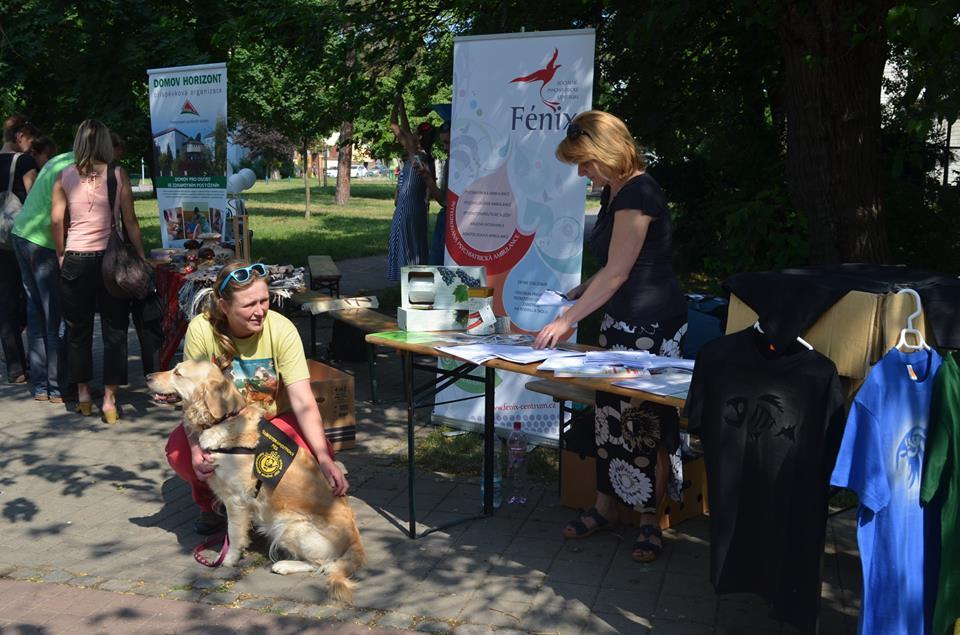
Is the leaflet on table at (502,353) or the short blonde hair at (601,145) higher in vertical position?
the short blonde hair at (601,145)

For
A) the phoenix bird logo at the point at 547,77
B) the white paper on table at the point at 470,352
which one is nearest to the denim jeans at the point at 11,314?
the phoenix bird logo at the point at 547,77

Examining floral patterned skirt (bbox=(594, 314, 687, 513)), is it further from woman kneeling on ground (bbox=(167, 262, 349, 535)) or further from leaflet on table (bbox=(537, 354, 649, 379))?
woman kneeling on ground (bbox=(167, 262, 349, 535))

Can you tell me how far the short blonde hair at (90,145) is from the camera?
6340mm

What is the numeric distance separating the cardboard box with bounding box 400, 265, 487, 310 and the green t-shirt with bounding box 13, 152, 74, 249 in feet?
11.1

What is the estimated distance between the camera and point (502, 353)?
13.6ft

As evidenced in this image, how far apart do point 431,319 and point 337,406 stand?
170cm

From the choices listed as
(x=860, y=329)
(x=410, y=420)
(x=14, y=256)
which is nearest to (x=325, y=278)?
(x=14, y=256)

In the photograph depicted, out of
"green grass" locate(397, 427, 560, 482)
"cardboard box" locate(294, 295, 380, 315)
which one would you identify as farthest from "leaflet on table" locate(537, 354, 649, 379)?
"cardboard box" locate(294, 295, 380, 315)

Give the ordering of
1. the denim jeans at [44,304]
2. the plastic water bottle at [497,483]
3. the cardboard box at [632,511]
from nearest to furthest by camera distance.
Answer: the cardboard box at [632,511] < the plastic water bottle at [497,483] < the denim jeans at [44,304]

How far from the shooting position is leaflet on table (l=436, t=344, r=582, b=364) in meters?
4.05

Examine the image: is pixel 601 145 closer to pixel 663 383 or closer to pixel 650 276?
pixel 650 276

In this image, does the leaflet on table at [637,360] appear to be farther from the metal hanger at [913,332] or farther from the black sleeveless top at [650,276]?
the metal hanger at [913,332]

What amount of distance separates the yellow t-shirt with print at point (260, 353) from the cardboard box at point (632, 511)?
1537 mm

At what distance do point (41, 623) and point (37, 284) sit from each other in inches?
151
